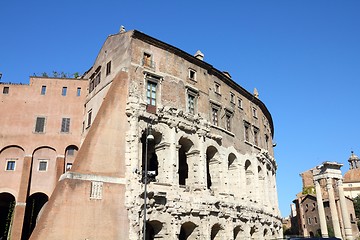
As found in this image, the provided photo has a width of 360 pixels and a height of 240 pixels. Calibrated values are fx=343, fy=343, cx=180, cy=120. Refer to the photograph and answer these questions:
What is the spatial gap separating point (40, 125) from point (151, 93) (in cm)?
1018

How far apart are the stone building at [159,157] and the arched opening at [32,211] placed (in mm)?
6725

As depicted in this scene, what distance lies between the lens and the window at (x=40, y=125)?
2739 centimetres

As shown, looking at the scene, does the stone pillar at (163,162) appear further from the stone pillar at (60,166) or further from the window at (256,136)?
the window at (256,136)

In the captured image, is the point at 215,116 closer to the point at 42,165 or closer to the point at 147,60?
the point at 147,60

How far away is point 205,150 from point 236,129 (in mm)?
6097

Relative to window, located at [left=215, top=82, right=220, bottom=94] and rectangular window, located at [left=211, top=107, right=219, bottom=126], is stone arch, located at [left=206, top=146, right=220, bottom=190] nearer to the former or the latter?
rectangular window, located at [left=211, top=107, right=219, bottom=126]

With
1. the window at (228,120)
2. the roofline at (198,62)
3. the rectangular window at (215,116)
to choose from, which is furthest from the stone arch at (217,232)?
the roofline at (198,62)

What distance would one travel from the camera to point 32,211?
26.1 m

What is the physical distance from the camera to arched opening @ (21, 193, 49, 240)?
26.1 meters

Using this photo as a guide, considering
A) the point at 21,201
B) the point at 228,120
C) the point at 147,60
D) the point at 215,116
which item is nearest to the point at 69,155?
the point at 21,201

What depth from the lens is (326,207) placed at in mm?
58094

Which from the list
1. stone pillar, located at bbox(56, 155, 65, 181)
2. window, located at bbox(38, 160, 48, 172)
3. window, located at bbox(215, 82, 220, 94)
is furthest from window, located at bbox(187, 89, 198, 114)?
window, located at bbox(38, 160, 48, 172)

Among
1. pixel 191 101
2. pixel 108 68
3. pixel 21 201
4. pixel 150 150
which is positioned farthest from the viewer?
pixel 191 101

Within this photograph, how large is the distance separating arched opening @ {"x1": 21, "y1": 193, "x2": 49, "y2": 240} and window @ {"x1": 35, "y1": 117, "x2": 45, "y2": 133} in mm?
5018
